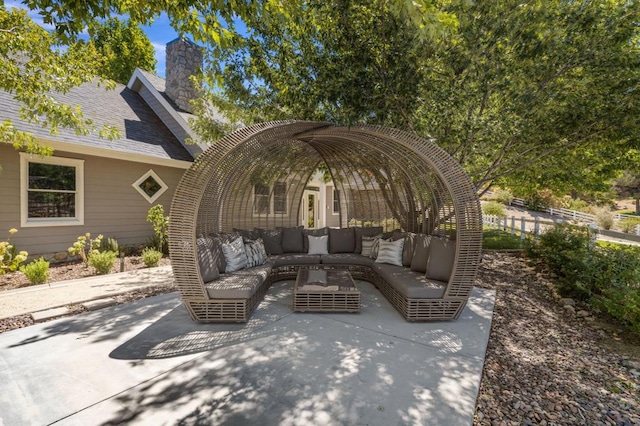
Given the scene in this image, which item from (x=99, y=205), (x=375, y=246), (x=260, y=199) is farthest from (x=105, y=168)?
(x=375, y=246)

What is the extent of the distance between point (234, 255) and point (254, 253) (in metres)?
0.54

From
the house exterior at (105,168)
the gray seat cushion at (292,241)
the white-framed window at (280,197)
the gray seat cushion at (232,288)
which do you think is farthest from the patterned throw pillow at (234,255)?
the white-framed window at (280,197)

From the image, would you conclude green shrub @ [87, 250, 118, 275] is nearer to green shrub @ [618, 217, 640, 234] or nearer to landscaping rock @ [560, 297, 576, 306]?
landscaping rock @ [560, 297, 576, 306]

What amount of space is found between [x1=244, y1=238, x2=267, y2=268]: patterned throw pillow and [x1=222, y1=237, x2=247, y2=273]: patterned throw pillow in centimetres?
13

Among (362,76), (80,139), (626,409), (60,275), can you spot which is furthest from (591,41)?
(60,275)

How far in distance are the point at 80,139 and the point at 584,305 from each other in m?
10.2

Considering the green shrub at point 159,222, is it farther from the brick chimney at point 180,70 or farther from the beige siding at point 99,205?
the brick chimney at point 180,70

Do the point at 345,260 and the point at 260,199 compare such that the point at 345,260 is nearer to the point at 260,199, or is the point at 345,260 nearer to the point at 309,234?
the point at 309,234

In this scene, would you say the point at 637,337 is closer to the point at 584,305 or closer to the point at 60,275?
the point at 584,305

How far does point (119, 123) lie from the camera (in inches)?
348

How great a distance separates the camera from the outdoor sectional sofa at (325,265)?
14.0ft

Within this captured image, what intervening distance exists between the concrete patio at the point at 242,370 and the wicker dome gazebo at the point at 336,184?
2.66 ft

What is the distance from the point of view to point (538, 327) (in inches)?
171

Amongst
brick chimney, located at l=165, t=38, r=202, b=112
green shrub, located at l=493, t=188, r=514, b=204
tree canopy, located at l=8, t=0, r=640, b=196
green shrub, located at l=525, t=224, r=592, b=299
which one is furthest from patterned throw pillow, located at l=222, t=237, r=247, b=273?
green shrub, located at l=493, t=188, r=514, b=204
